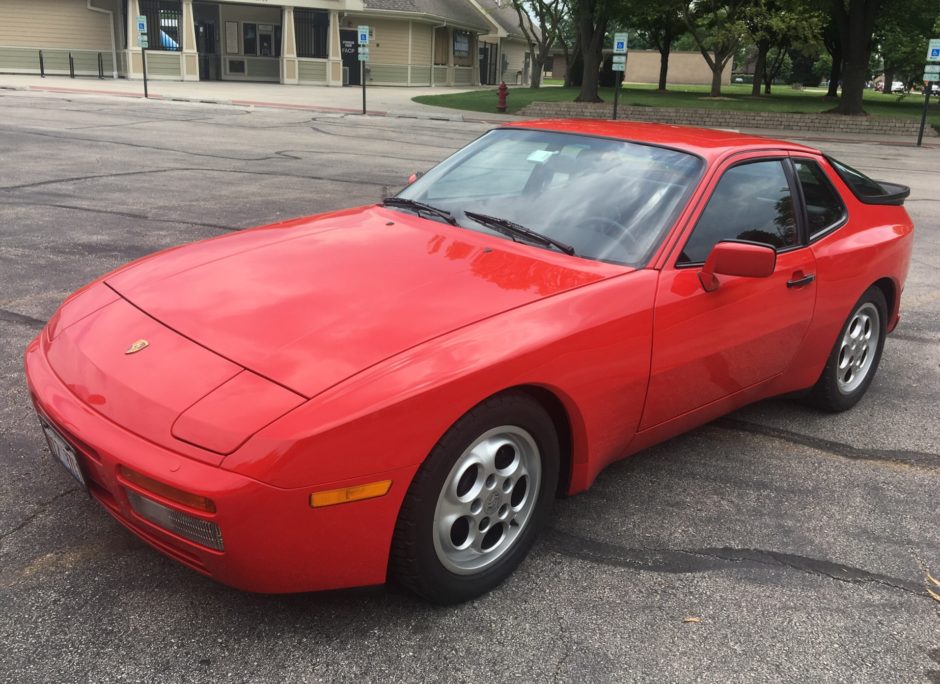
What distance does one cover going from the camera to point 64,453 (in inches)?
100

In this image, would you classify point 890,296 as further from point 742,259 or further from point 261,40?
point 261,40

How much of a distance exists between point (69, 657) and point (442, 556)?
1.09 meters

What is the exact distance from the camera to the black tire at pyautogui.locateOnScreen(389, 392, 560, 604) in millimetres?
2381

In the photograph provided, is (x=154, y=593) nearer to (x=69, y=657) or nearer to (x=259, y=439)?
(x=69, y=657)

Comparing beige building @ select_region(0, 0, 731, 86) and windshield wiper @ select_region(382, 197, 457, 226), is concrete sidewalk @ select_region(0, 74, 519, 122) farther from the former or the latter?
windshield wiper @ select_region(382, 197, 457, 226)

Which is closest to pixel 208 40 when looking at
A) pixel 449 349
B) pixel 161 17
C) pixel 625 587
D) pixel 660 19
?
pixel 161 17

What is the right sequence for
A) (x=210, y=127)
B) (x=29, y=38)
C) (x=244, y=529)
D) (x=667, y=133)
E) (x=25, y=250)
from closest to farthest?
(x=244, y=529), (x=667, y=133), (x=25, y=250), (x=210, y=127), (x=29, y=38)

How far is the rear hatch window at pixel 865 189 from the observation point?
4398mm

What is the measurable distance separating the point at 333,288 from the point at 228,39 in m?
41.2

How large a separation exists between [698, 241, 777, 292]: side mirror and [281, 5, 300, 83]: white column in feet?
129

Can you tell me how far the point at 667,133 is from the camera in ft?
12.8

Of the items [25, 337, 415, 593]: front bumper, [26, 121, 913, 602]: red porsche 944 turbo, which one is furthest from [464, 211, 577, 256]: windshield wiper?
[25, 337, 415, 593]: front bumper

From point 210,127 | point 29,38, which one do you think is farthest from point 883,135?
point 29,38

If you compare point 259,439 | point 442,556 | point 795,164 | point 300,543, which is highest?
point 795,164
